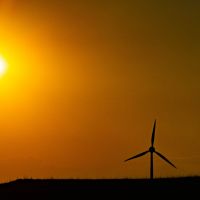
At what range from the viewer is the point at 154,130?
167m
